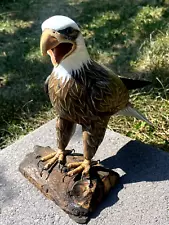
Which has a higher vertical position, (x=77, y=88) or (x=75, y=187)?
(x=77, y=88)

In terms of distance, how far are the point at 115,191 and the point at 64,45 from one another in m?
0.64

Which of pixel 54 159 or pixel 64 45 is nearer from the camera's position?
pixel 64 45

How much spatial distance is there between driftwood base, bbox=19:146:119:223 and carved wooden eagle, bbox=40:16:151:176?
0.14 ft

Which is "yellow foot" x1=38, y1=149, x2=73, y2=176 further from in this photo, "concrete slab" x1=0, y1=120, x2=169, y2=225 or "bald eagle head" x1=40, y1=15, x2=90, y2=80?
"bald eagle head" x1=40, y1=15, x2=90, y2=80

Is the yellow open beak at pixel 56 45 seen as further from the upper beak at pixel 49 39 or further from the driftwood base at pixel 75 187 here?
the driftwood base at pixel 75 187

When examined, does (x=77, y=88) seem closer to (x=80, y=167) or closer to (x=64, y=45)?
(x=64, y=45)

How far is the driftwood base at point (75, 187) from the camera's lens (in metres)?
1.63

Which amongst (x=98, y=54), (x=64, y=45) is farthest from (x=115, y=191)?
(x=98, y=54)

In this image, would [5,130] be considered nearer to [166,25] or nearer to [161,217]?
[161,217]

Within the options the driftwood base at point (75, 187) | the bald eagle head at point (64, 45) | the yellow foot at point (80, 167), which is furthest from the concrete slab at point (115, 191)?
the bald eagle head at point (64, 45)

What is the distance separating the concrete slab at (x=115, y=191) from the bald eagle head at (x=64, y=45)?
→ 53cm

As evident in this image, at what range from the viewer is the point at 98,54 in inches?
132

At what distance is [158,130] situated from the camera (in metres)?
2.41

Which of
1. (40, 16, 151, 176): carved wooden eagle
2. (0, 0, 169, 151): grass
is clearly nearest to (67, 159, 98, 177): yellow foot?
(40, 16, 151, 176): carved wooden eagle
